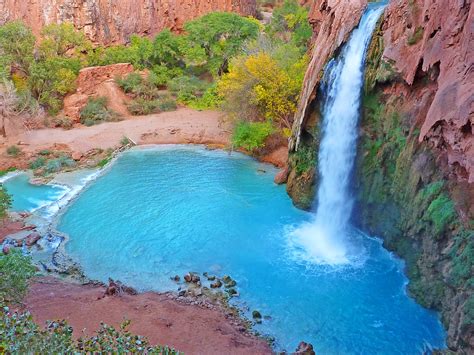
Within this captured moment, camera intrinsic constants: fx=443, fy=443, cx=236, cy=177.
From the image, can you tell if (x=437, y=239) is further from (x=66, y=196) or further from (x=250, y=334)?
(x=66, y=196)

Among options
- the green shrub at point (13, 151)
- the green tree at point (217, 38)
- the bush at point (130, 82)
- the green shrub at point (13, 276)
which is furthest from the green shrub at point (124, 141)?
the green shrub at point (13, 276)

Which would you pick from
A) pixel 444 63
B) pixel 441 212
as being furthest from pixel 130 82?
pixel 441 212

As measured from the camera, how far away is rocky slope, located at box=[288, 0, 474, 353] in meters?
12.4

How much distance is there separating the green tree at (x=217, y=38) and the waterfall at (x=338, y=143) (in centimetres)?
2051

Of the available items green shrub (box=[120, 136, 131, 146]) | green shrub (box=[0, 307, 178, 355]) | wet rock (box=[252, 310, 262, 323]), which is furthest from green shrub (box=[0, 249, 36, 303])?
green shrub (box=[120, 136, 131, 146])

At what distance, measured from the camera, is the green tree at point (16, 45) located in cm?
3192

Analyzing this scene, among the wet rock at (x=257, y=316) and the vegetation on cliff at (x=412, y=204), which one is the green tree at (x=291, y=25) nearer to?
the vegetation on cliff at (x=412, y=204)

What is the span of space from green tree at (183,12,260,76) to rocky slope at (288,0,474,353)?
62.7ft

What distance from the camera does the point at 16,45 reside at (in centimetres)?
3216

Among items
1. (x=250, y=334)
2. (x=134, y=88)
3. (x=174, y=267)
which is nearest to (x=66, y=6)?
(x=134, y=88)

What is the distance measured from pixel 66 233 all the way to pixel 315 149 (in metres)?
11.8

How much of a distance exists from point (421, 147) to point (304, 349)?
26.7 feet

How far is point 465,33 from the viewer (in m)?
11.9

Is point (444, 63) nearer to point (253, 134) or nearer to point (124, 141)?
point (253, 134)
